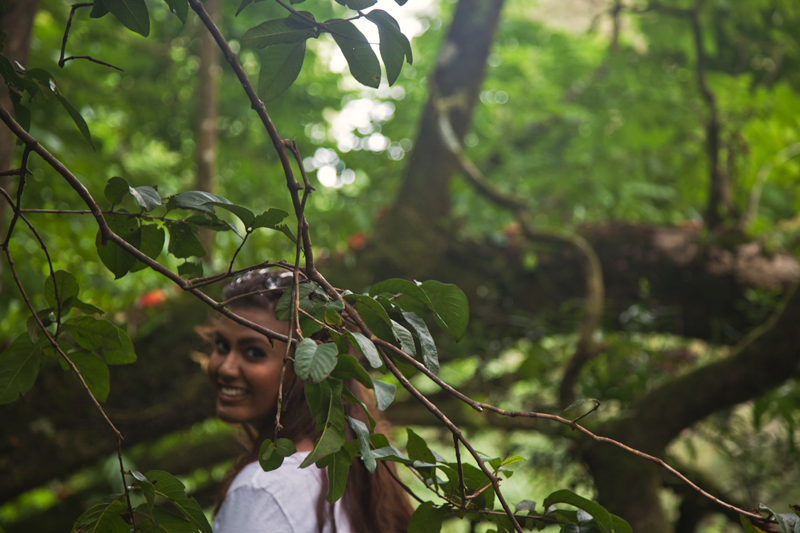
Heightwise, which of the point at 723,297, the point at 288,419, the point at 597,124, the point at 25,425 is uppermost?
the point at 597,124

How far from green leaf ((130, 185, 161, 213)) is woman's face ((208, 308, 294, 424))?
1.99 feet

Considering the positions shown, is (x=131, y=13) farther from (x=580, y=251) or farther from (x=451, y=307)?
(x=580, y=251)

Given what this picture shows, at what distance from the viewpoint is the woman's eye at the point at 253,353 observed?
4.32 feet

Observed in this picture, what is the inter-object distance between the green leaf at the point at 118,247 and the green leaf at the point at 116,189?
0.25 feet

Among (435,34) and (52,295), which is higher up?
(435,34)

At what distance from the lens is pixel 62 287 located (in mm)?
794

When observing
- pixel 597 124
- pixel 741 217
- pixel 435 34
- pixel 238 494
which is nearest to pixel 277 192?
pixel 435 34

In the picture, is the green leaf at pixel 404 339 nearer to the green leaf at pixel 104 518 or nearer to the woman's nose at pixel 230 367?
the green leaf at pixel 104 518

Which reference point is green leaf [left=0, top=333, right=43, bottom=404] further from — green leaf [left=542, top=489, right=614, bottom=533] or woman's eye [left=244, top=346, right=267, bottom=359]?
green leaf [left=542, top=489, right=614, bottom=533]

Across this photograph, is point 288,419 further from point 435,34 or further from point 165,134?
point 435,34

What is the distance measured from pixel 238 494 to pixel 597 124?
4034mm

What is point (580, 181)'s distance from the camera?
4164 millimetres

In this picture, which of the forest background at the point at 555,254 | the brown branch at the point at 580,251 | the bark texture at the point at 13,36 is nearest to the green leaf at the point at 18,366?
the bark texture at the point at 13,36

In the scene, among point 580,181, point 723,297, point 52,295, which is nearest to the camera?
point 52,295
